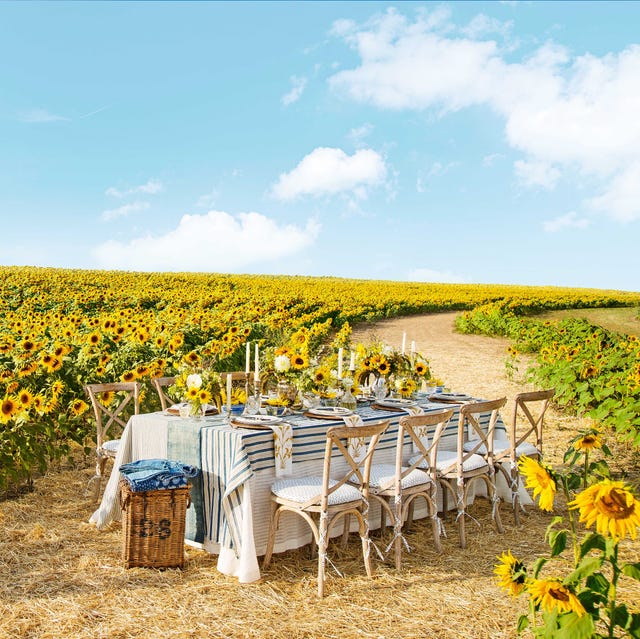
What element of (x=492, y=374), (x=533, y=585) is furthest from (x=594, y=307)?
(x=533, y=585)

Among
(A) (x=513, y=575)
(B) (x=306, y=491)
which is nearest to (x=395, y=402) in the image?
(B) (x=306, y=491)

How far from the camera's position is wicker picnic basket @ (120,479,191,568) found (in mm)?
4363

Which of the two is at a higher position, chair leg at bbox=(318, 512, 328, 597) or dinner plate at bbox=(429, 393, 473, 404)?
dinner plate at bbox=(429, 393, 473, 404)

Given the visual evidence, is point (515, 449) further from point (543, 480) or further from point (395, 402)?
point (543, 480)

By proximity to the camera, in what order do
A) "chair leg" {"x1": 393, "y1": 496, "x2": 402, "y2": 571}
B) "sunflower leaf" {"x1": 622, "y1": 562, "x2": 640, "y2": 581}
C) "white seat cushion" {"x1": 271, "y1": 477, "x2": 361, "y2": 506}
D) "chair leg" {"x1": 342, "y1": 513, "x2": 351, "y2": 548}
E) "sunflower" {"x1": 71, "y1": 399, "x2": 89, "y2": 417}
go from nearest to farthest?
"sunflower leaf" {"x1": 622, "y1": 562, "x2": 640, "y2": 581} < "white seat cushion" {"x1": 271, "y1": 477, "x2": 361, "y2": 506} < "chair leg" {"x1": 393, "y1": 496, "x2": 402, "y2": 571} < "chair leg" {"x1": 342, "y1": 513, "x2": 351, "y2": 548} < "sunflower" {"x1": 71, "y1": 399, "x2": 89, "y2": 417}

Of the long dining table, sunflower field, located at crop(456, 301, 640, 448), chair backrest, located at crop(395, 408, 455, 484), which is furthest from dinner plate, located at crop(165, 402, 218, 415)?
sunflower field, located at crop(456, 301, 640, 448)

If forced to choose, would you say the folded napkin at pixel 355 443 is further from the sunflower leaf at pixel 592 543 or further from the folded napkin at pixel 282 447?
the sunflower leaf at pixel 592 543

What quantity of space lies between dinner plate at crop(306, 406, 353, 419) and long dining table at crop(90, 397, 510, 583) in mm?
51

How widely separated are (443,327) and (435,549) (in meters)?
18.9

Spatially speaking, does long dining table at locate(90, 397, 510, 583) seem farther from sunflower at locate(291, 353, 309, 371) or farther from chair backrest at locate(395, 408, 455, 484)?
sunflower at locate(291, 353, 309, 371)

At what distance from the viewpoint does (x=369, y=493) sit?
4613 millimetres

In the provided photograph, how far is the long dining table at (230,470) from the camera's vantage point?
14.2 feet

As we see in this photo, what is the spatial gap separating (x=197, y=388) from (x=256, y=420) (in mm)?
523

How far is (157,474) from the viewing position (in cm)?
438
